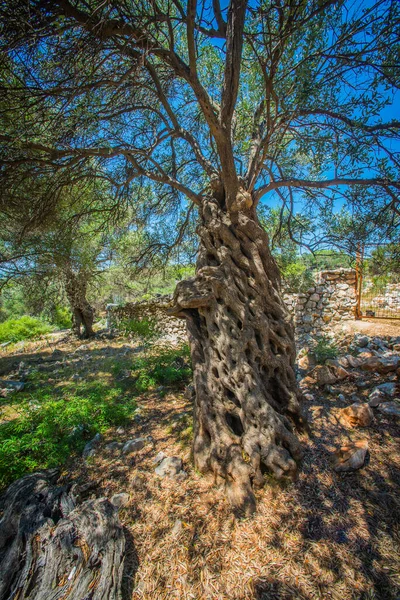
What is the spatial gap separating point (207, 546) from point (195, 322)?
7.60 ft

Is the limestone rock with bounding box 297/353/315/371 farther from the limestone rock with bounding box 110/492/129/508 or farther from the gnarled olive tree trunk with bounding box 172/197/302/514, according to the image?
the limestone rock with bounding box 110/492/129/508

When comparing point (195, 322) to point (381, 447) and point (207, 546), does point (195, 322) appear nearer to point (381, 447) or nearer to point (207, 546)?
point (207, 546)

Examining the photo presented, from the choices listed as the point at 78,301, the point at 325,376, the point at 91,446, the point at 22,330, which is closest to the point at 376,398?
the point at 325,376

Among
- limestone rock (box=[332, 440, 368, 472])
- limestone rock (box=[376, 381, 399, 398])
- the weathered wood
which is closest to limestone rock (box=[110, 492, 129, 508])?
the weathered wood

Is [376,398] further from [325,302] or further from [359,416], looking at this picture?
[325,302]

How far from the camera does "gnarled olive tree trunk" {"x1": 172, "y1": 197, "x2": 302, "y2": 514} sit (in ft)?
8.57

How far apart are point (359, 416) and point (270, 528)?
6.47 ft

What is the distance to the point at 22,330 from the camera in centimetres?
1575

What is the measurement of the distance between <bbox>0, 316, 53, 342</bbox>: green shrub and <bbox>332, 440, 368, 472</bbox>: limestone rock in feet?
54.1

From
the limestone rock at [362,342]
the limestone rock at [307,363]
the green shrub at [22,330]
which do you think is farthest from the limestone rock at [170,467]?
the green shrub at [22,330]

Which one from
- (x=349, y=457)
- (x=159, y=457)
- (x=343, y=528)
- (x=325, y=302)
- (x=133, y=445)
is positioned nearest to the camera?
(x=343, y=528)

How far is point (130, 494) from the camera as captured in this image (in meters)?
2.53

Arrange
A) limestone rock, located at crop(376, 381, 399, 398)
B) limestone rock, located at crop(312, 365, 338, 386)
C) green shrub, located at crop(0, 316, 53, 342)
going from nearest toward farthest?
limestone rock, located at crop(376, 381, 399, 398)
limestone rock, located at crop(312, 365, 338, 386)
green shrub, located at crop(0, 316, 53, 342)

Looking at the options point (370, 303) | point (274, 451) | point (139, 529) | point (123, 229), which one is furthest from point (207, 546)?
point (370, 303)
